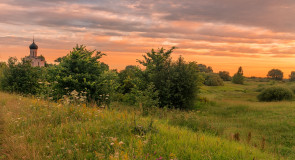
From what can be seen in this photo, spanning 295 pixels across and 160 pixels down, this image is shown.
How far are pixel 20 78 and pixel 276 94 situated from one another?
1367 inches

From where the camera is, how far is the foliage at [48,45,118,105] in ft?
54.1

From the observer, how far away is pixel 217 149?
5.27 metres

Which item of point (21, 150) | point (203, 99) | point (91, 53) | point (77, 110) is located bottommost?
point (203, 99)

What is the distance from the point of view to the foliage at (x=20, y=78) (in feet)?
71.5

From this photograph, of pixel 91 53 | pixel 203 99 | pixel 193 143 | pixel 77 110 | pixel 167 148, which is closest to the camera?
pixel 167 148

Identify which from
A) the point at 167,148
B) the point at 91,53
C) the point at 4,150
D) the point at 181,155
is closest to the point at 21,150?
the point at 4,150

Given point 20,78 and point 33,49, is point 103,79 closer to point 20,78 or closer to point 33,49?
point 20,78

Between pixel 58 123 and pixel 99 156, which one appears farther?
pixel 58 123

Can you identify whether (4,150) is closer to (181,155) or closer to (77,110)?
(77,110)

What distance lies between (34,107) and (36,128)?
2.49 meters

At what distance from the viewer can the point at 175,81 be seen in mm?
22500

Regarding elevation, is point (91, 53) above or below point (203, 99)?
above

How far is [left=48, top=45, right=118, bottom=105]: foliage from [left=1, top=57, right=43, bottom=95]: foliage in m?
6.40

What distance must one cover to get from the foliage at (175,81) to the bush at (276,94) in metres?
15.8
